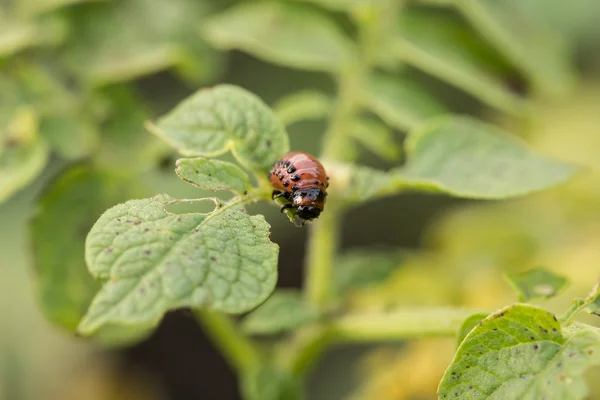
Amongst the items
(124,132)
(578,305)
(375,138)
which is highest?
(578,305)

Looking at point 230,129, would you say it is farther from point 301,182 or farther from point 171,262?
point 171,262

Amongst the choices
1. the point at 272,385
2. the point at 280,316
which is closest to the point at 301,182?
the point at 280,316

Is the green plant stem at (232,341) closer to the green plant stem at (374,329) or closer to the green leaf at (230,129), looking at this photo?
the green plant stem at (374,329)

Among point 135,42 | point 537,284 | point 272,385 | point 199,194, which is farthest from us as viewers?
point 199,194

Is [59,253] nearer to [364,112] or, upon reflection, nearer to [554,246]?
[364,112]

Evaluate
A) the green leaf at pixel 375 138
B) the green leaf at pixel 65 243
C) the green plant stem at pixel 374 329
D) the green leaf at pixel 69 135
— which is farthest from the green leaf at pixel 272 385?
the green leaf at pixel 69 135
